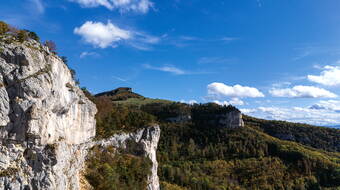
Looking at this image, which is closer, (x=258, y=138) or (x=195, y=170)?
(x=195, y=170)

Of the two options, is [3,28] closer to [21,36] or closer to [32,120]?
[21,36]

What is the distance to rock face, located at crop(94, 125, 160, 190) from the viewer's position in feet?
191

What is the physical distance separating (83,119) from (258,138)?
154739mm

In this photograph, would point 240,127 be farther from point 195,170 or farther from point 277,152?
point 195,170

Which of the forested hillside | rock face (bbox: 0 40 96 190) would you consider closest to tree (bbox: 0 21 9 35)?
rock face (bbox: 0 40 96 190)

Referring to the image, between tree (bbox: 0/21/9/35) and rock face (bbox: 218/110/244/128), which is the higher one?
tree (bbox: 0/21/9/35)

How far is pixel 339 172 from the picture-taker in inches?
5103

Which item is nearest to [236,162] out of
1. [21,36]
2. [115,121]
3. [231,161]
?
[231,161]

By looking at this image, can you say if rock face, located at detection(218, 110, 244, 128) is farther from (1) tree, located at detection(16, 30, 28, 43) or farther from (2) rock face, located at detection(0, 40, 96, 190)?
(1) tree, located at detection(16, 30, 28, 43)

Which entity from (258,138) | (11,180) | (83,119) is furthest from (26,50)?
(258,138)

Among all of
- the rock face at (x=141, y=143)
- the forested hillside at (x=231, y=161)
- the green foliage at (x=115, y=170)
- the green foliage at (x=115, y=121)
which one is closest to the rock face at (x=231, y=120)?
the forested hillside at (x=231, y=161)

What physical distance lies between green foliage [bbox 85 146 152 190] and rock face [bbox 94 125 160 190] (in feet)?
6.33

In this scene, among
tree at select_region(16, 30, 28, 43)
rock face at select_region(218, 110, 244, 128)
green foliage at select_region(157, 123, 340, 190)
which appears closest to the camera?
tree at select_region(16, 30, 28, 43)

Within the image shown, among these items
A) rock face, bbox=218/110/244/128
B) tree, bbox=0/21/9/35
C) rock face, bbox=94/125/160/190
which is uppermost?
tree, bbox=0/21/9/35
